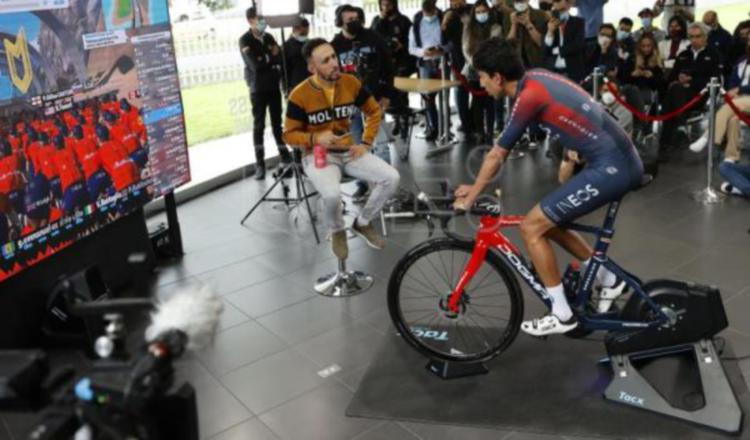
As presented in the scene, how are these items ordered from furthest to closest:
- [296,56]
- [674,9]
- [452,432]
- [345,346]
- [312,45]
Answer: [674,9]
[296,56]
[312,45]
[345,346]
[452,432]

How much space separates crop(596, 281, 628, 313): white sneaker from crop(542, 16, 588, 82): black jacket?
4862 mm

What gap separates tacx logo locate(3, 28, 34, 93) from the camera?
3.81 metres

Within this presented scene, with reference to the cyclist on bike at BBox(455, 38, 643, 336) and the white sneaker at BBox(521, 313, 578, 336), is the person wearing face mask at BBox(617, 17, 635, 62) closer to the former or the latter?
the cyclist on bike at BBox(455, 38, 643, 336)

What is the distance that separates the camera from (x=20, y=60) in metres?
3.87

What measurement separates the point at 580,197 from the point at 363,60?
169 inches

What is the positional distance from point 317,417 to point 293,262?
2.14 meters

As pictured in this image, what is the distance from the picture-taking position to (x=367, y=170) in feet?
15.4

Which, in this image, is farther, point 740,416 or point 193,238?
point 193,238

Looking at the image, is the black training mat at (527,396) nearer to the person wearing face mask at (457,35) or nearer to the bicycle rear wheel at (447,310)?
the bicycle rear wheel at (447,310)

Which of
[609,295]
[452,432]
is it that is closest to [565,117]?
[609,295]

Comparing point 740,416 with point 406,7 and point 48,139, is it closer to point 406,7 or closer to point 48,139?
point 48,139

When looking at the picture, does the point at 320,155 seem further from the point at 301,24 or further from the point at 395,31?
the point at 395,31

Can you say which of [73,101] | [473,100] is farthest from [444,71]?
[73,101]

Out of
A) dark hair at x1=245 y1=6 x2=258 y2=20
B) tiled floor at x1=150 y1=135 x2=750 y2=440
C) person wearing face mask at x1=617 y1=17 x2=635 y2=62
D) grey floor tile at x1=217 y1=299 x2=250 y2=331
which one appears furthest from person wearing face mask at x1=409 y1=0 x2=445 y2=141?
grey floor tile at x1=217 y1=299 x2=250 y2=331
